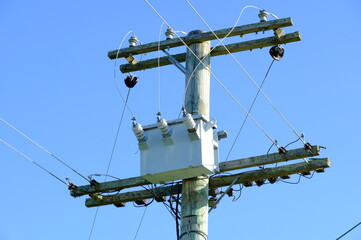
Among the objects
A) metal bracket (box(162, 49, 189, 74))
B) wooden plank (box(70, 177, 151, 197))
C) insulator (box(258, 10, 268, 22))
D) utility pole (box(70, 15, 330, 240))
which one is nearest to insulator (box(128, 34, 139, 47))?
utility pole (box(70, 15, 330, 240))

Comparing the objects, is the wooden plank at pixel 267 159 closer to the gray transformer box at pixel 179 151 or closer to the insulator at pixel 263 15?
the gray transformer box at pixel 179 151

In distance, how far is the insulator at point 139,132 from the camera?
13.5m

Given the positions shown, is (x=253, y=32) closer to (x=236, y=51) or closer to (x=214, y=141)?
(x=236, y=51)

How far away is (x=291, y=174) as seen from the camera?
13812 mm

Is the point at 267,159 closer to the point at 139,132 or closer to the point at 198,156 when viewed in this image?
the point at 198,156

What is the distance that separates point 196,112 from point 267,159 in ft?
3.60

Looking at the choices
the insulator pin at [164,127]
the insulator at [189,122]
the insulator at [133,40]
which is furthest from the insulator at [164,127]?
the insulator at [133,40]

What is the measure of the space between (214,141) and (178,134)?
20.2 inches

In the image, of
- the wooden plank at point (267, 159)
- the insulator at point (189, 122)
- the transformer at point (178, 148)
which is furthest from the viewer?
the wooden plank at point (267, 159)

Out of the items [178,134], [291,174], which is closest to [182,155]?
[178,134]

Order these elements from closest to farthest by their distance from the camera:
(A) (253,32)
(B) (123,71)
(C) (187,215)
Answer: (C) (187,215) → (A) (253,32) → (B) (123,71)

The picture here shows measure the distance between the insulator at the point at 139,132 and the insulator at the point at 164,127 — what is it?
0.86 feet

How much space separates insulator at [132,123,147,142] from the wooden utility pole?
741 millimetres

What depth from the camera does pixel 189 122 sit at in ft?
43.1
